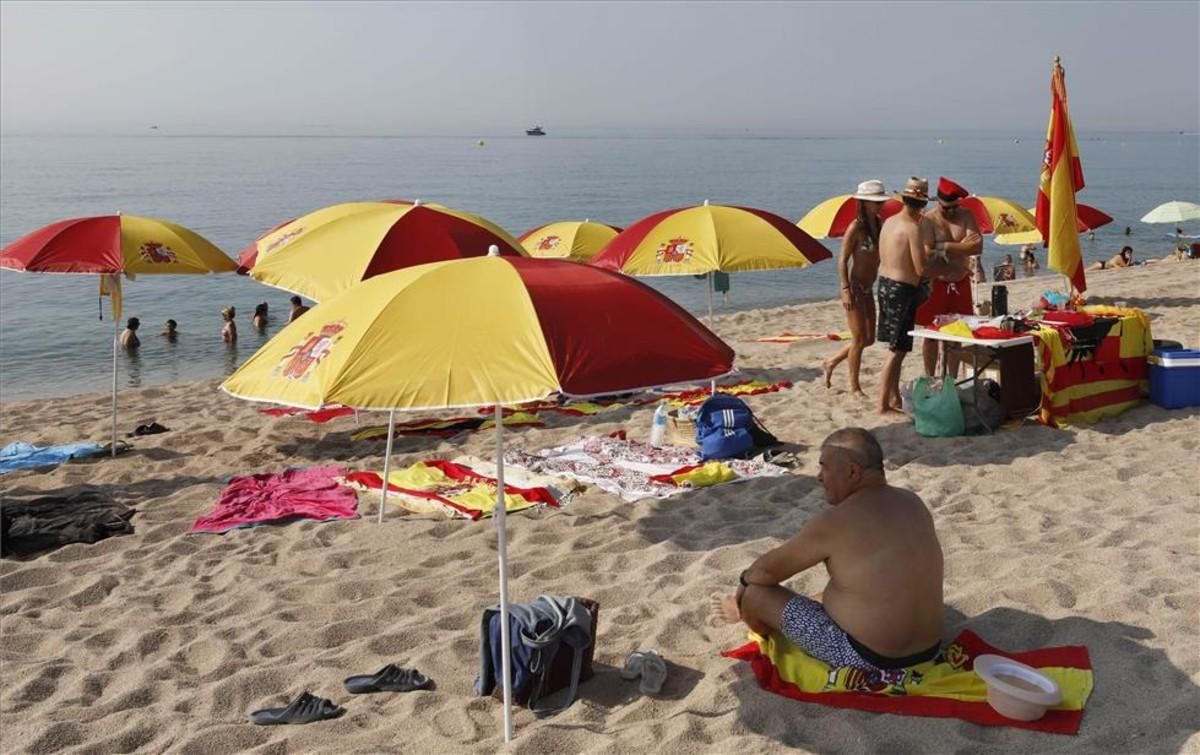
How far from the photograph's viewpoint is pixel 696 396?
953cm

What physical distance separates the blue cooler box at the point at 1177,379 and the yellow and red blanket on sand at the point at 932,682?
4.47m

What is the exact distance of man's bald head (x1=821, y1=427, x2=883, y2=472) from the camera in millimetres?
3875

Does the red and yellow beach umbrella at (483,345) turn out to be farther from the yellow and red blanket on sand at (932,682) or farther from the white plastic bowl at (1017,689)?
the white plastic bowl at (1017,689)

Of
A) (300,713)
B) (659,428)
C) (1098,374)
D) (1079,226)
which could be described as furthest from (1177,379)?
(1079,226)

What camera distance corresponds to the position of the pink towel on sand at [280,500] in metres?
6.61

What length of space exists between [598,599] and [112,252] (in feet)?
16.2

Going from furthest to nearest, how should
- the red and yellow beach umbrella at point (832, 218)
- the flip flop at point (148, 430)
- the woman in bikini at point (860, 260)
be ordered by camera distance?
the red and yellow beach umbrella at point (832, 218) → the flip flop at point (148, 430) → the woman in bikini at point (860, 260)

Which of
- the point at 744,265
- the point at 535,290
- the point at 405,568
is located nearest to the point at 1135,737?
the point at 535,290

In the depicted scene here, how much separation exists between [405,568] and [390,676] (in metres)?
1.33

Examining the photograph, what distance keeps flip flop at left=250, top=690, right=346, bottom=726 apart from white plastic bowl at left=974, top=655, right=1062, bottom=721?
7.73ft

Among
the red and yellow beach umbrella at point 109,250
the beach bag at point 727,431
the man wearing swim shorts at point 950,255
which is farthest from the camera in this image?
the man wearing swim shorts at point 950,255

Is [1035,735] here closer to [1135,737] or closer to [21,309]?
[1135,737]

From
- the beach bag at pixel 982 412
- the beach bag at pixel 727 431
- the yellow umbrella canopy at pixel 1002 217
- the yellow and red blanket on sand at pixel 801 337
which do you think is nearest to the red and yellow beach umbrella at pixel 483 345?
the beach bag at pixel 727 431

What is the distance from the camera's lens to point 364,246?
23.7 feet
